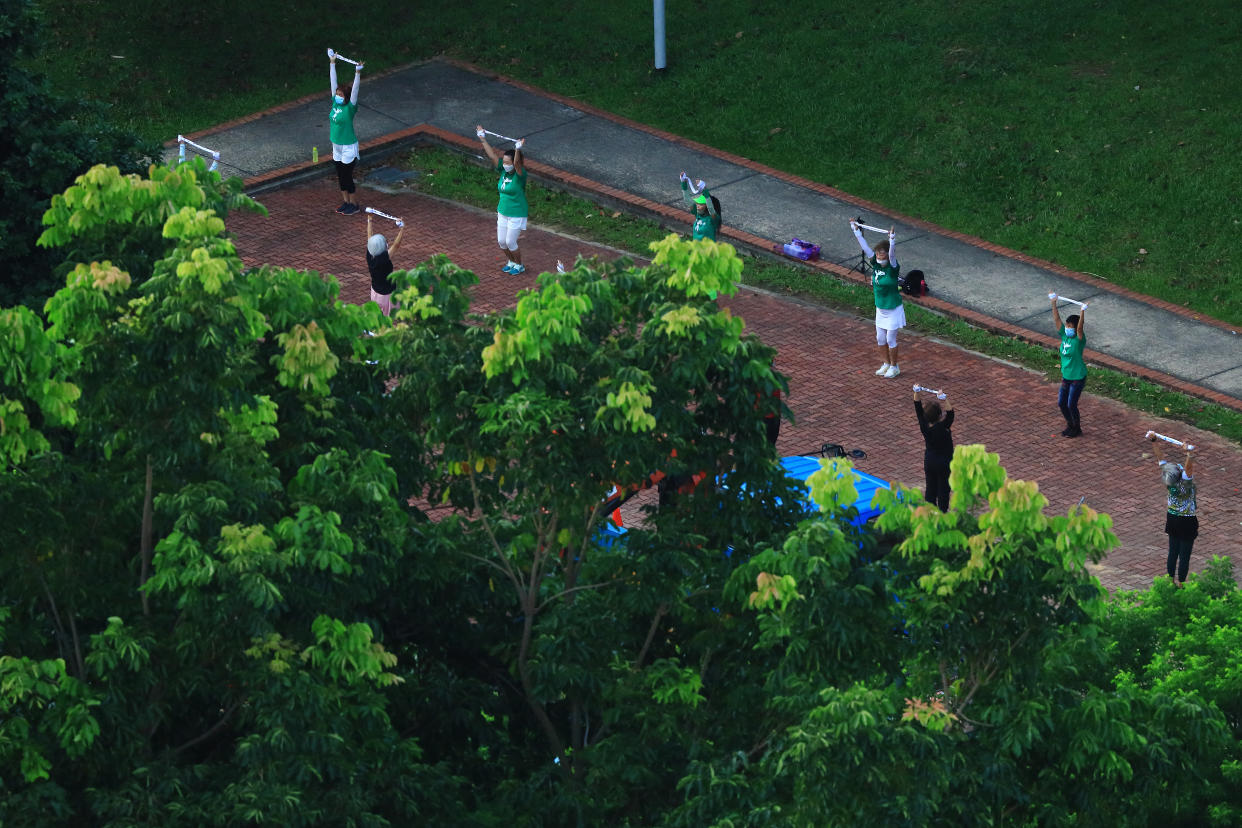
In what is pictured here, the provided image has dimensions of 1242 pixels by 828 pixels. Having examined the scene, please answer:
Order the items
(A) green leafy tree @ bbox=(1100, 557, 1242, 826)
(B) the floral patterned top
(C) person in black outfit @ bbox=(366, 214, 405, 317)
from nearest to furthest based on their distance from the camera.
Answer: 1. (A) green leafy tree @ bbox=(1100, 557, 1242, 826)
2. (B) the floral patterned top
3. (C) person in black outfit @ bbox=(366, 214, 405, 317)

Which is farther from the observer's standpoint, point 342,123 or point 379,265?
point 342,123

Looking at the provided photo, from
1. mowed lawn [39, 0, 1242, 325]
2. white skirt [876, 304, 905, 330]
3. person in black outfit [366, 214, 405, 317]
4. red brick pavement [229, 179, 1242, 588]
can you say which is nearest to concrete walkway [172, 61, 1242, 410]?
mowed lawn [39, 0, 1242, 325]

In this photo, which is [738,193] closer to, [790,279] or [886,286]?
[790,279]

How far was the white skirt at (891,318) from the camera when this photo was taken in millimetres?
22203

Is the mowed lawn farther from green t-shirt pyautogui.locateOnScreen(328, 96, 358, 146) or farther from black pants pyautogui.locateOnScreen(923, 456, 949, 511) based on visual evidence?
black pants pyautogui.locateOnScreen(923, 456, 949, 511)

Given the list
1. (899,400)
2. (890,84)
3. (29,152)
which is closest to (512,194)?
(899,400)

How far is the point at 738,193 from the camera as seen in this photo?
27641mm

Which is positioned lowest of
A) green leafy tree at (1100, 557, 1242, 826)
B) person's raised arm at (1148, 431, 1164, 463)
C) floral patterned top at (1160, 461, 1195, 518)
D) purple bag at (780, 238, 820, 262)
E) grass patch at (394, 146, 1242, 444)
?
grass patch at (394, 146, 1242, 444)

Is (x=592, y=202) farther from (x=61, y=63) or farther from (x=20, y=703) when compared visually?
(x=20, y=703)

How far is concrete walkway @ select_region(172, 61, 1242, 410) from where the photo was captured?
23516mm

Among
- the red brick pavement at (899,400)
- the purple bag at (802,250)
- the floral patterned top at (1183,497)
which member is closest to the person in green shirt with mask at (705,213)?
the red brick pavement at (899,400)

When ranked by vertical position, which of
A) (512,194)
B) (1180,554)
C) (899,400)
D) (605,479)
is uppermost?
(605,479)

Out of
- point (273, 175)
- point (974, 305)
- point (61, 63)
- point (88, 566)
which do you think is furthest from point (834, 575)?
point (61, 63)

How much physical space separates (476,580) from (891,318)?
11.7 m
